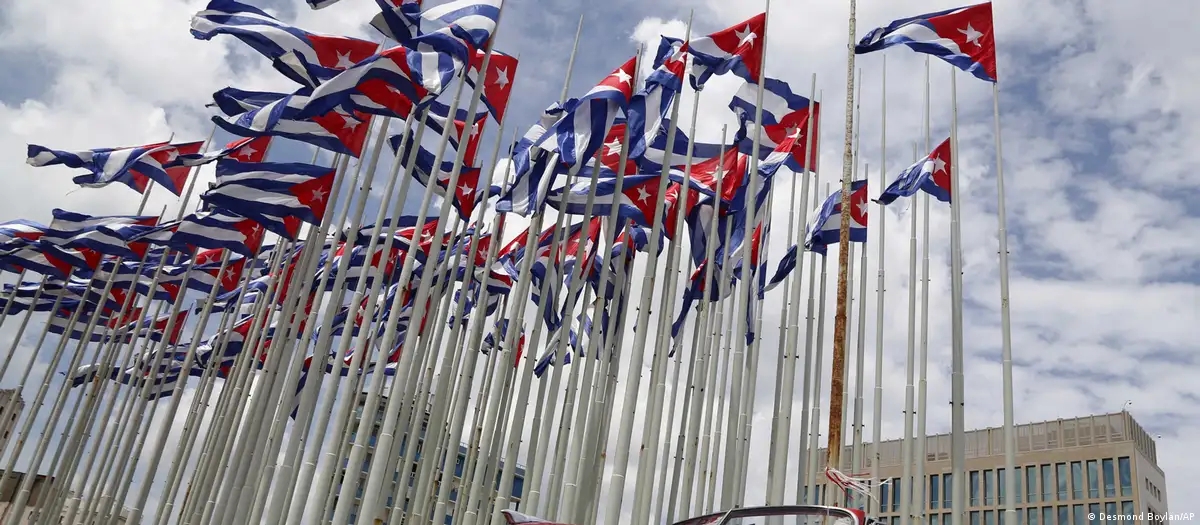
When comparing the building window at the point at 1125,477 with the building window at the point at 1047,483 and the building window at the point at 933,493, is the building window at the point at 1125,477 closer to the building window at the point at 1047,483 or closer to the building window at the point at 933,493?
the building window at the point at 1047,483

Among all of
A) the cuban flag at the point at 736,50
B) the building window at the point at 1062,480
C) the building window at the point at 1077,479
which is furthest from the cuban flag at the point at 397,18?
the building window at the point at 1062,480

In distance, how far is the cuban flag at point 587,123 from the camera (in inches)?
588

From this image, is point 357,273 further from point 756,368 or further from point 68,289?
point 68,289

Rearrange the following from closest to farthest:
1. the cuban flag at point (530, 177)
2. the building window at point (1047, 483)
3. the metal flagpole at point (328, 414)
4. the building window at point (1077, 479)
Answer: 1. the metal flagpole at point (328, 414)
2. the cuban flag at point (530, 177)
3. the building window at point (1077, 479)
4. the building window at point (1047, 483)

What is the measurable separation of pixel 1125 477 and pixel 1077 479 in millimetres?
2895

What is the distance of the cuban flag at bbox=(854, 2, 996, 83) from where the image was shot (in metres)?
17.1

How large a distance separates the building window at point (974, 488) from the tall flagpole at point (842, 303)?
174ft

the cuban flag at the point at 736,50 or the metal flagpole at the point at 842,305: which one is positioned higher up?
the cuban flag at the point at 736,50

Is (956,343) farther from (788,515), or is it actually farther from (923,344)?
(788,515)

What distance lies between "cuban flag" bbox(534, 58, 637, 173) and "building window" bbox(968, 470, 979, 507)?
58904mm

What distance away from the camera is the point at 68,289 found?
28.4 m

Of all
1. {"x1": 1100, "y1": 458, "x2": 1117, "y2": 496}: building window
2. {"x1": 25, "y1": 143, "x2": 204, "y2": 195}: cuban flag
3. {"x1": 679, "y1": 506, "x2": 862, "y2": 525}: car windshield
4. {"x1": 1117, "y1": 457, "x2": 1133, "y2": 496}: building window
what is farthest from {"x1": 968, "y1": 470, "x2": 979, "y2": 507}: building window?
{"x1": 679, "y1": 506, "x2": 862, "y2": 525}: car windshield

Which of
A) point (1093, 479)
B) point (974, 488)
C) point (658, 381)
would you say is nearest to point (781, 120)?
point (658, 381)

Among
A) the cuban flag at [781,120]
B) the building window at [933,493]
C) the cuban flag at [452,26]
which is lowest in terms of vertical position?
the cuban flag at [452,26]
